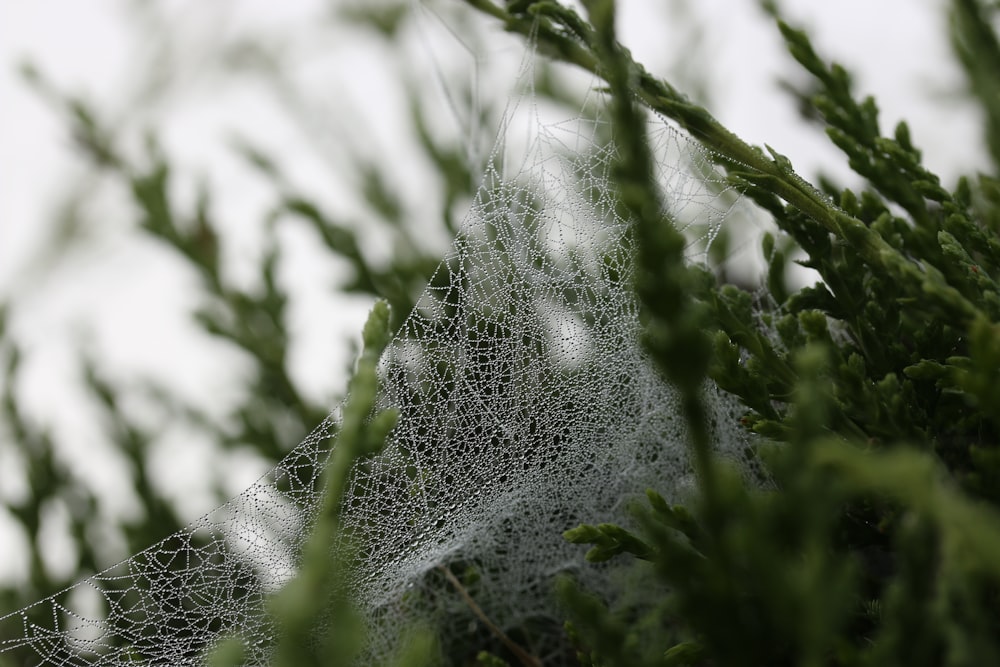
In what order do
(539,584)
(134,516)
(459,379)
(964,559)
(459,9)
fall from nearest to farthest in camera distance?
(964,559) < (459,379) < (539,584) < (134,516) < (459,9)

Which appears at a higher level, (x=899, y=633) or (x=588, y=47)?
(x=588, y=47)

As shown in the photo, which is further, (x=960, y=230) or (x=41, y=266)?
(x=41, y=266)

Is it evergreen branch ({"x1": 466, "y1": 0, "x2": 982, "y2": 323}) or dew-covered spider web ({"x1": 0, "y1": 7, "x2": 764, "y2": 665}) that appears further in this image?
dew-covered spider web ({"x1": 0, "y1": 7, "x2": 764, "y2": 665})

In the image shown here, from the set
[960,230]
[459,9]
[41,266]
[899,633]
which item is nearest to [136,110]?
[41,266]

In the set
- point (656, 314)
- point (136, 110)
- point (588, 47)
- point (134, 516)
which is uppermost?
point (136, 110)

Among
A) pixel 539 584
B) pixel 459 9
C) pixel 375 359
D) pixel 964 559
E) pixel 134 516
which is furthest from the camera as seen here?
pixel 459 9

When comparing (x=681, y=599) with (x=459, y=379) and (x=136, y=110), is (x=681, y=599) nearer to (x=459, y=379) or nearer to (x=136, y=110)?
(x=459, y=379)

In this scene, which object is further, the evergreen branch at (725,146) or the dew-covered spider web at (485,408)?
the dew-covered spider web at (485,408)
